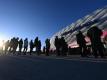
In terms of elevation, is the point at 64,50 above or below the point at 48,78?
above

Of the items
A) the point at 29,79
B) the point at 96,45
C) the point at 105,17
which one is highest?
the point at 105,17

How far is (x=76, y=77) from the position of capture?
34.4 feet

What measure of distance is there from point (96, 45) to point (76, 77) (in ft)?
92.2

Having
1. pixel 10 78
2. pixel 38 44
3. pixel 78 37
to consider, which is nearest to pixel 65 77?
pixel 10 78

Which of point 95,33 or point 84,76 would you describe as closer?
point 84,76

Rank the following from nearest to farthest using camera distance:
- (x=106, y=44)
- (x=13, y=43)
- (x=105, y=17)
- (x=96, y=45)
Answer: (x=96, y=45)
(x=106, y=44)
(x=13, y=43)
(x=105, y=17)

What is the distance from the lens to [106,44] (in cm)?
5469

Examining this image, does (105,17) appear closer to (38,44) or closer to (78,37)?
(38,44)

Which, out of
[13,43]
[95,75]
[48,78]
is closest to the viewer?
[95,75]

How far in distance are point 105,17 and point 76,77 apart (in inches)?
5693

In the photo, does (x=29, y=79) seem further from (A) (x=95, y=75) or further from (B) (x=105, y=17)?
(B) (x=105, y=17)

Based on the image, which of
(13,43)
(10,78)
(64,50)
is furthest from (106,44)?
(10,78)

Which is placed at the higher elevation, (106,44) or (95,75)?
(106,44)

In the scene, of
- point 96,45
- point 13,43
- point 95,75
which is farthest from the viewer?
point 13,43
